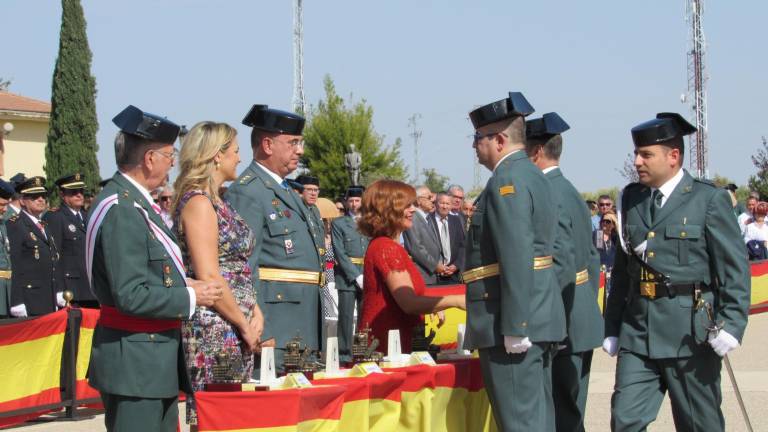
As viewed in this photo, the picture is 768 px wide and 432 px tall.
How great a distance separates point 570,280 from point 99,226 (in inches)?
127

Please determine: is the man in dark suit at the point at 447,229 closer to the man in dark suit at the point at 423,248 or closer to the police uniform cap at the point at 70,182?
the man in dark suit at the point at 423,248

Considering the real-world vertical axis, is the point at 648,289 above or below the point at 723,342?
above

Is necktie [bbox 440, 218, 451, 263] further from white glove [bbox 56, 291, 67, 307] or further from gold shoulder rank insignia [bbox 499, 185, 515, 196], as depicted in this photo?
gold shoulder rank insignia [bbox 499, 185, 515, 196]

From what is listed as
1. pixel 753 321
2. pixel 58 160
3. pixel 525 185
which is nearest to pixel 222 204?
pixel 525 185

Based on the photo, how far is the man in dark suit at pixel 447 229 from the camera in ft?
50.0

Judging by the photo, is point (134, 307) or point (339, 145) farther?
point (339, 145)

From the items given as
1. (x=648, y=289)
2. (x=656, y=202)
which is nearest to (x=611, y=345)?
(x=648, y=289)

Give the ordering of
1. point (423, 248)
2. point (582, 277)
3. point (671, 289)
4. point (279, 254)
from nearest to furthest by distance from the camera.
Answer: point (671, 289), point (279, 254), point (582, 277), point (423, 248)

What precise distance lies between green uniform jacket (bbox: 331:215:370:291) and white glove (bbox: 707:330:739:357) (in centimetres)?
736

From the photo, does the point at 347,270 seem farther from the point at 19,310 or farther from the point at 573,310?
the point at 573,310

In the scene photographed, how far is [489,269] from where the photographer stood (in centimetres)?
596

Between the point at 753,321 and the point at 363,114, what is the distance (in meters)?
37.3

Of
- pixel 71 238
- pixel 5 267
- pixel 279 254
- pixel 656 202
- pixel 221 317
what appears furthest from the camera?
pixel 71 238

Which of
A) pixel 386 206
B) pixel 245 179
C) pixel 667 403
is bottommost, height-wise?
pixel 667 403
